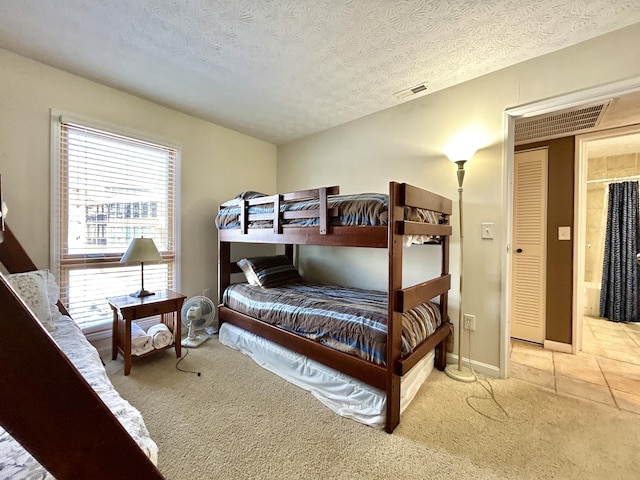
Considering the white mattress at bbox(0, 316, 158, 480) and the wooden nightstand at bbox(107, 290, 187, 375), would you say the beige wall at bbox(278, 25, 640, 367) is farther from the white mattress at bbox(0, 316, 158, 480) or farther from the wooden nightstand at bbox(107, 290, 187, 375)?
the white mattress at bbox(0, 316, 158, 480)

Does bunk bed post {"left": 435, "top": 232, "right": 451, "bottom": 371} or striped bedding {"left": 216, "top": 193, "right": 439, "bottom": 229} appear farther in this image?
bunk bed post {"left": 435, "top": 232, "right": 451, "bottom": 371}

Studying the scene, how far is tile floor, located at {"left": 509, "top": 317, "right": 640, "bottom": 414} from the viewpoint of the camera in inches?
74.4

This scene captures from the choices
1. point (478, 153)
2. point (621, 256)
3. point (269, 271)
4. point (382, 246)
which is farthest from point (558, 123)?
point (269, 271)

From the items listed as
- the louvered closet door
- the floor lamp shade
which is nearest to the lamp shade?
the floor lamp shade

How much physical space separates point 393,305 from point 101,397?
4.56 feet

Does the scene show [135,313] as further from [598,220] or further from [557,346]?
[598,220]

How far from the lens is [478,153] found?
2.19 metres

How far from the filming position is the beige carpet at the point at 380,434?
129 cm

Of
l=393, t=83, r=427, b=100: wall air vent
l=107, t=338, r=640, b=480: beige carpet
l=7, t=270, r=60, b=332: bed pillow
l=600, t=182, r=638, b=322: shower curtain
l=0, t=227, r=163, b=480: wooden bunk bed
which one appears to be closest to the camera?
l=0, t=227, r=163, b=480: wooden bunk bed

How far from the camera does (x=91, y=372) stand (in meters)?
1.23

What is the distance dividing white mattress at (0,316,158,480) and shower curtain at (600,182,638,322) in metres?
5.09

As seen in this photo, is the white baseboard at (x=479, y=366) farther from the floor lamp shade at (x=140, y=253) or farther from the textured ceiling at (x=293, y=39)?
the floor lamp shade at (x=140, y=253)

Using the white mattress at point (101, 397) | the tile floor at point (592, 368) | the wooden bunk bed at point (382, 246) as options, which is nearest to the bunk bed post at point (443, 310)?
the wooden bunk bed at point (382, 246)

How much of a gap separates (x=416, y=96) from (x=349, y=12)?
1.16 m
